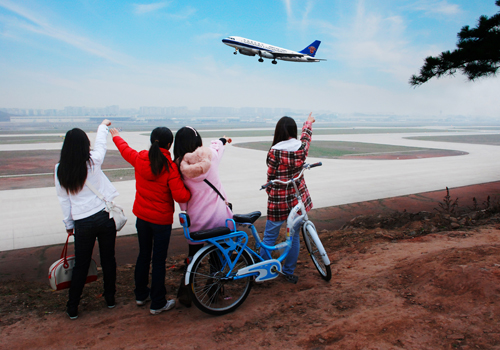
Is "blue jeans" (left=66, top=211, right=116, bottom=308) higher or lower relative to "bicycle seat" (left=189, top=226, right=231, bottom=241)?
lower

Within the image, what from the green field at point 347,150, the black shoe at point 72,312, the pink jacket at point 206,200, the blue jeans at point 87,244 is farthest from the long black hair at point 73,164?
the green field at point 347,150

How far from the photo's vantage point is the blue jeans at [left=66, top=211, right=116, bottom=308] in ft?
11.1

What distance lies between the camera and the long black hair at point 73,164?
3.29 metres

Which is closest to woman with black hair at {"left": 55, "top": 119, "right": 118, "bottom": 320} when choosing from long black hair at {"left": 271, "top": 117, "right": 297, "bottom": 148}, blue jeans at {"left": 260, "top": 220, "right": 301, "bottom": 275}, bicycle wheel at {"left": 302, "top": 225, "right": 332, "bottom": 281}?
blue jeans at {"left": 260, "top": 220, "right": 301, "bottom": 275}

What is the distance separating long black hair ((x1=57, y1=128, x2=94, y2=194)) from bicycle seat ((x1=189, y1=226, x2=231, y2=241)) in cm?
118

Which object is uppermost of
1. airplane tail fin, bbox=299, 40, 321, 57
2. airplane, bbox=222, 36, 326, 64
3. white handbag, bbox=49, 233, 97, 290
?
airplane tail fin, bbox=299, 40, 321, 57

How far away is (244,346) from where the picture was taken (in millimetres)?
2838

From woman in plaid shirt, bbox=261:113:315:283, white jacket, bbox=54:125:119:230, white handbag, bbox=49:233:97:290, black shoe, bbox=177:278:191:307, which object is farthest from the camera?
woman in plaid shirt, bbox=261:113:315:283

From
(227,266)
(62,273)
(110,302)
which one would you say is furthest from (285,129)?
(62,273)

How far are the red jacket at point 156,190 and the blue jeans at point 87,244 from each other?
1.24ft

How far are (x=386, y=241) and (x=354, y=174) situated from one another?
8.15 m

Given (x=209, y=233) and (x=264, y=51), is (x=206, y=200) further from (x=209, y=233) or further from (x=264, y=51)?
(x=264, y=51)

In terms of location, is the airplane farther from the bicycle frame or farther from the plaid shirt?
the bicycle frame

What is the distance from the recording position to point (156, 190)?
3.33 m
